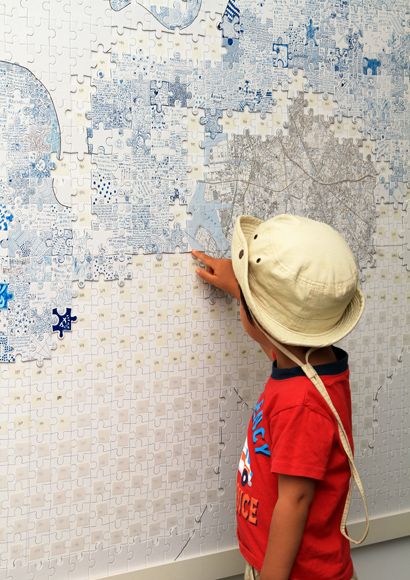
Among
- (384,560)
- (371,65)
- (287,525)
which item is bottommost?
(384,560)

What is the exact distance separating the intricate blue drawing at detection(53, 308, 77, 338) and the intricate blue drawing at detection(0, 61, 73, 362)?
1 cm

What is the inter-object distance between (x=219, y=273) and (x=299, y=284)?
0.25 m

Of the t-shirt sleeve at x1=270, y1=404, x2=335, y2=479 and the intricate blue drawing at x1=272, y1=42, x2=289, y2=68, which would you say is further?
the intricate blue drawing at x1=272, y1=42, x2=289, y2=68

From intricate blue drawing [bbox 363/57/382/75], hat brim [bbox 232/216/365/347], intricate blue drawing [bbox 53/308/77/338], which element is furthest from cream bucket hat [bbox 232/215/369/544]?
intricate blue drawing [bbox 363/57/382/75]

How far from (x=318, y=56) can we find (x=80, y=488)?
94 cm

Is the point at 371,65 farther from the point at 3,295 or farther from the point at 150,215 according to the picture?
the point at 3,295

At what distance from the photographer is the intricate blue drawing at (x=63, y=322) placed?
126 centimetres

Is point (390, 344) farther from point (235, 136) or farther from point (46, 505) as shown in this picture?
point (46, 505)

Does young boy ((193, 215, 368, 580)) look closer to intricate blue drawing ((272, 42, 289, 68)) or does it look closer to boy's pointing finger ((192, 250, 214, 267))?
boy's pointing finger ((192, 250, 214, 267))

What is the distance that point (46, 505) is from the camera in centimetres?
128

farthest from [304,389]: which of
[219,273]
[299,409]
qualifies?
[219,273]

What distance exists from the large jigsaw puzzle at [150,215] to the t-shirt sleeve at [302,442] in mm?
298

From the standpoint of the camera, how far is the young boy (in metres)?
1.14

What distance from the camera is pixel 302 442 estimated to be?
3.72 ft
